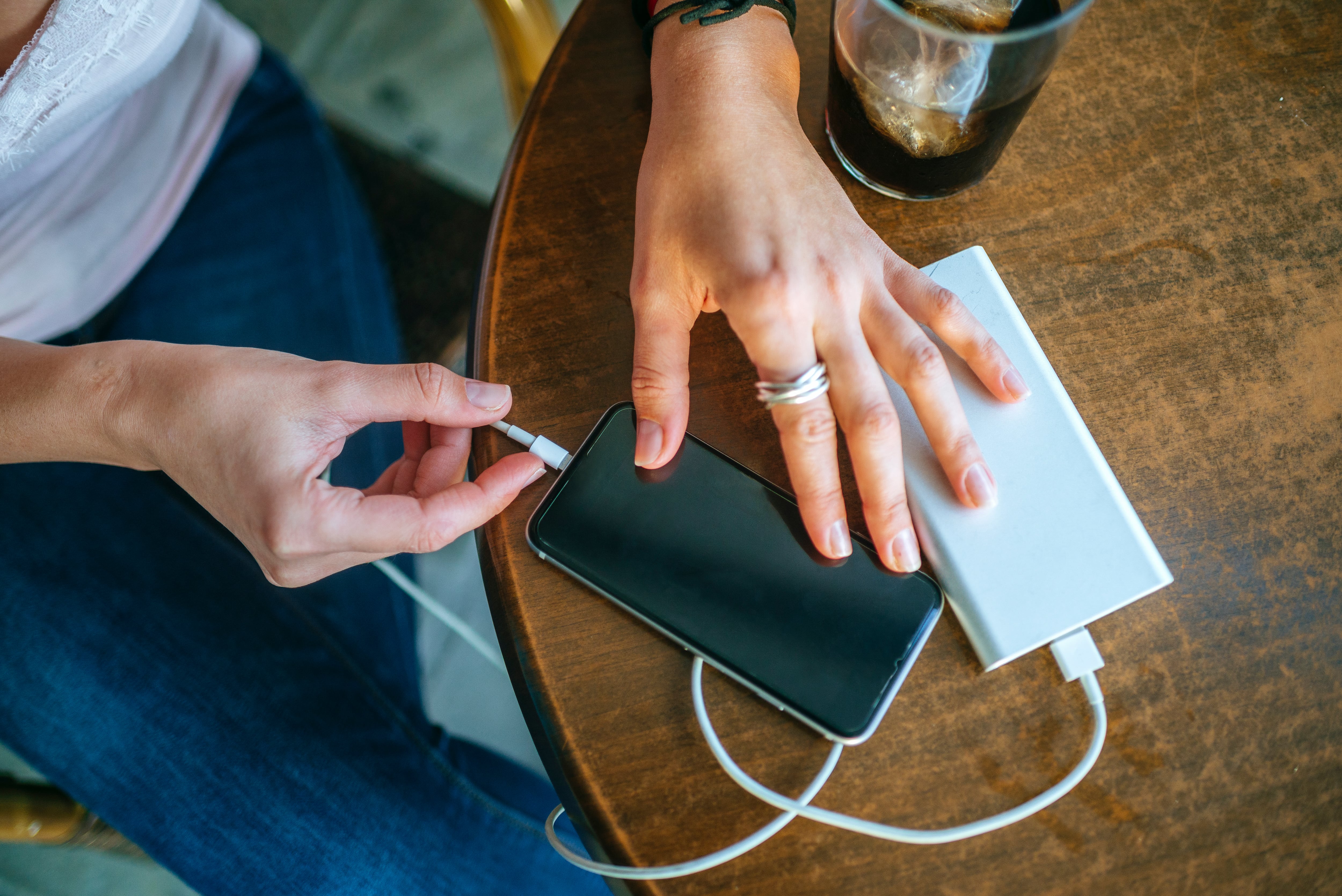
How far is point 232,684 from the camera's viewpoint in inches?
26.3

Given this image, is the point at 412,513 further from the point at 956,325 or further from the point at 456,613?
the point at 456,613

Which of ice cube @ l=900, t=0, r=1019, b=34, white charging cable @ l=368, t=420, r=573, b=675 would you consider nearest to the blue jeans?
white charging cable @ l=368, t=420, r=573, b=675

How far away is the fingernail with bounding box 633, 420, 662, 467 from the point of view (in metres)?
0.52

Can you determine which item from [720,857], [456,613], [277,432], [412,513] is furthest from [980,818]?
[456,613]

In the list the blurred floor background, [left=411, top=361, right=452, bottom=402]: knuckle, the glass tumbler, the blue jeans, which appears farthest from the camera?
the blurred floor background

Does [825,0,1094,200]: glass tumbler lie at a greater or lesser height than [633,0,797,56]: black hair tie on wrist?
lesser

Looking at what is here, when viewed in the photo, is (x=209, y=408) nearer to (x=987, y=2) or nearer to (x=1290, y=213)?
(x=987, y=2)

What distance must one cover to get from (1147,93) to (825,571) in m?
0.49

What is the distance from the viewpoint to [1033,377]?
51 centimetres

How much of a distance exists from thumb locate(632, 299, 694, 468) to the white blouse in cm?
54

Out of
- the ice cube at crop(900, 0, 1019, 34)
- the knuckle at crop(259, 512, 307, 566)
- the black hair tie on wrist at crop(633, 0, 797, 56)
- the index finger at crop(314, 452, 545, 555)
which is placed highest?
the black hair tie on wrist at crop(633, 0, 797, 56)

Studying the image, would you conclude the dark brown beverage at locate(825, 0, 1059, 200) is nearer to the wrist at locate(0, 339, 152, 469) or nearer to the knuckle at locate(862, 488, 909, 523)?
the knuckle at locate(862, 488, 909, 523)

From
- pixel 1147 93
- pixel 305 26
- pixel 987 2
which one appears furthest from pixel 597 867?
pixel 305 26

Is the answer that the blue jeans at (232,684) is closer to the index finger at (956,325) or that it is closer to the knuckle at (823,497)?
the knuckle at (823,497)
